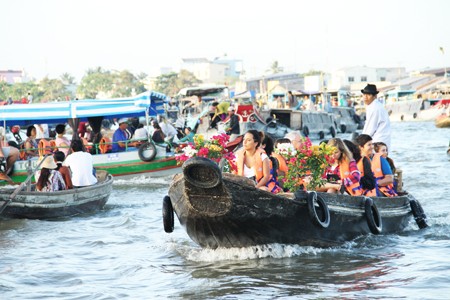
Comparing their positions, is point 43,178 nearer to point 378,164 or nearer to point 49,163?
point 49,163

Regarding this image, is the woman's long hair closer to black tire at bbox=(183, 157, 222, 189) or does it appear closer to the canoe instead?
black tire at bbox=(183, 157, 222, 189)

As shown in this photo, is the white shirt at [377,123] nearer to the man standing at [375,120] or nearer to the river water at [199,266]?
the man standing at [375,120]

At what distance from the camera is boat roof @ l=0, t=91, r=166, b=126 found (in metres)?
18.7

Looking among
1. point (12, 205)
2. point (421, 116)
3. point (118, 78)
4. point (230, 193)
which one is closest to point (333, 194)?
point (230, 193)

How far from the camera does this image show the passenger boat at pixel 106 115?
18.9 metres

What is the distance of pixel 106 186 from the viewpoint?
14.4 meters

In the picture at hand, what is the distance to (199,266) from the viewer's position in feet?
30.5

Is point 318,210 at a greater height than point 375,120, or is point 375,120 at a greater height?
point 375,120

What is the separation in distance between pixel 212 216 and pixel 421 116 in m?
49.6

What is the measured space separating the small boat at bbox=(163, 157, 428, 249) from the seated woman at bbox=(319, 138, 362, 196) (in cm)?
30

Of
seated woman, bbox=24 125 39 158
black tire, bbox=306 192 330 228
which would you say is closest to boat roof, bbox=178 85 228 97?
seated woman, bbox=24 125 39 158

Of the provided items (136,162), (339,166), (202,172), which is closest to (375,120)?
(339,166)

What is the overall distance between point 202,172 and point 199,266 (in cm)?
164

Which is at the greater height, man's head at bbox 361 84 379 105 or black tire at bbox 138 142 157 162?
man's head at bbox 361 84 379 105
